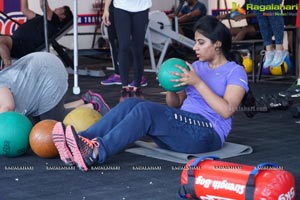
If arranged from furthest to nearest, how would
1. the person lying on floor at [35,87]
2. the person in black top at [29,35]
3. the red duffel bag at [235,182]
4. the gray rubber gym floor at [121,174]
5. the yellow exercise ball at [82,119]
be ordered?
the person in black top at [29,35] < the person lying on floor at [35,87] < the yellow exercise ball at [82,119] < the gray rubber gym floor at [121,174] < the red duffel bag at [235,182]

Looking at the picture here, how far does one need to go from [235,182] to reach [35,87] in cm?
190

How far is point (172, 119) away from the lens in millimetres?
3428

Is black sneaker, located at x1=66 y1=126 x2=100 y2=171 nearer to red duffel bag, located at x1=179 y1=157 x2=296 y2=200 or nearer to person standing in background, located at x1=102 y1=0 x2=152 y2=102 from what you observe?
red duffel bag, located at x1=179 y1=157 x2=296 y2=200

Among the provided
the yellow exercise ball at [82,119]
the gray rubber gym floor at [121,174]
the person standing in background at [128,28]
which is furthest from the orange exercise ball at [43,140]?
the person standing in background at [128,28]

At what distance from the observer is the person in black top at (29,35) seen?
708 centimetres

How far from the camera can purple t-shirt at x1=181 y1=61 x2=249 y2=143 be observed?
3.50 m

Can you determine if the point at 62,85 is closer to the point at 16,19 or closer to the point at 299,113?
the point at 299,113

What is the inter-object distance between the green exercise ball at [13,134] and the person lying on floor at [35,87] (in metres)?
0.19

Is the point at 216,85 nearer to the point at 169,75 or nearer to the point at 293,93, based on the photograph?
the point at 169,75

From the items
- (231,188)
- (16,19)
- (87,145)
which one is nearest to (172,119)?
(87,145)

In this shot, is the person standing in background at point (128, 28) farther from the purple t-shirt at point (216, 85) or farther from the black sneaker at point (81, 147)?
the black sneaker at point (81, 147)

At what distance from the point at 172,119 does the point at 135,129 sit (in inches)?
9.1

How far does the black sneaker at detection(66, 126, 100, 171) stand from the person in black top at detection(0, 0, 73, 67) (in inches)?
149

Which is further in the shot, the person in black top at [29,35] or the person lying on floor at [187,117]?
the person in black top at [29,35]
